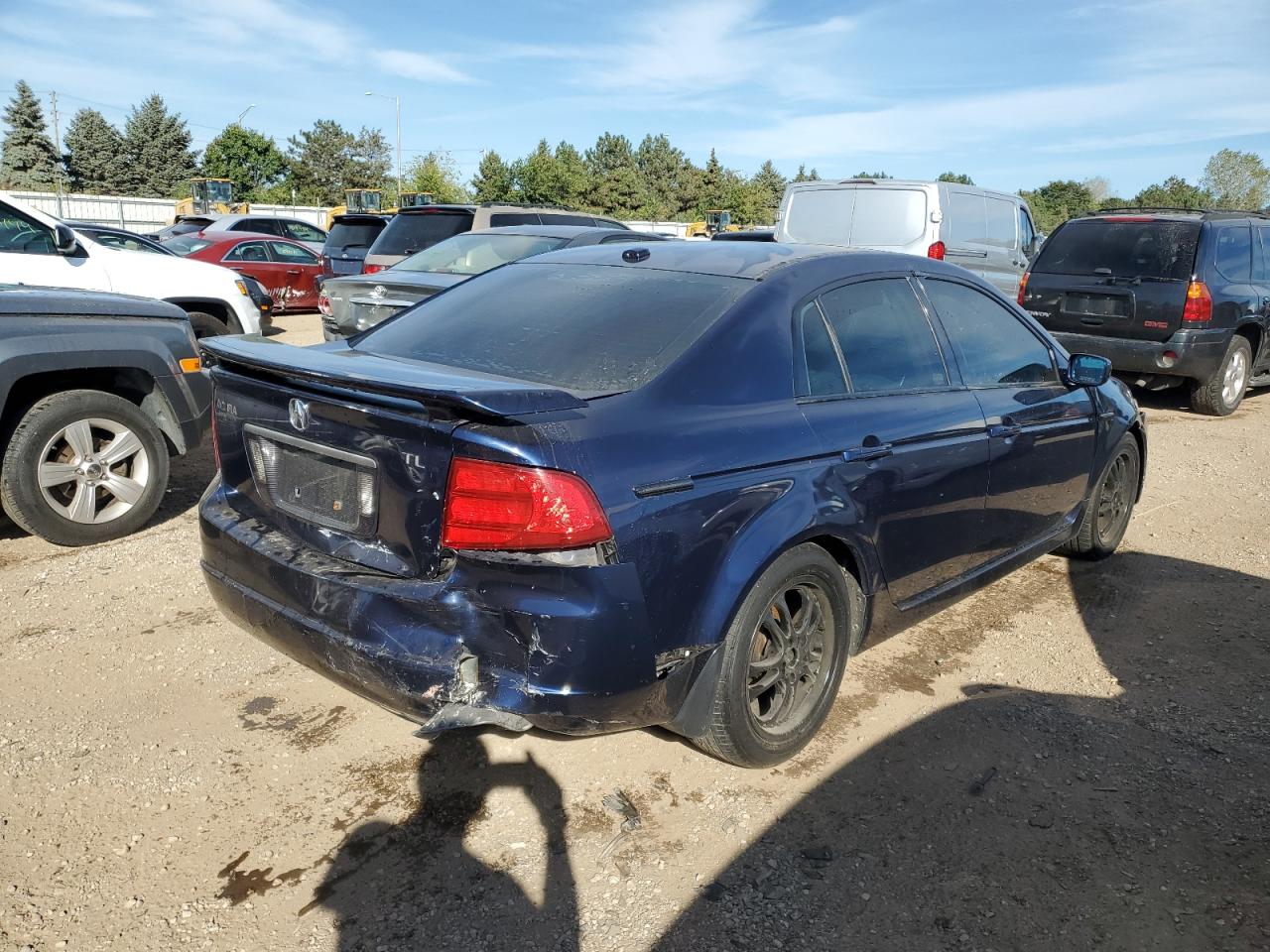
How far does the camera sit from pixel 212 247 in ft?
50.1

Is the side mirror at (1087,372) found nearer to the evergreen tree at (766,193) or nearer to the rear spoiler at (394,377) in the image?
the rear spoiler at (394,377)

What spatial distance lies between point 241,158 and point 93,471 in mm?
79413

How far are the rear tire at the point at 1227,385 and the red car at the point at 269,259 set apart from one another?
13126 millimetres

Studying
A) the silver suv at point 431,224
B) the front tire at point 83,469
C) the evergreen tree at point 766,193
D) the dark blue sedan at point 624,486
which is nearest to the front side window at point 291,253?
the silver suv at point 431,224

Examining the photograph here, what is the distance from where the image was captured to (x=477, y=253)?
30.6ft

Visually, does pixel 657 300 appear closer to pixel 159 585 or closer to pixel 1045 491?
pixel 1045 491

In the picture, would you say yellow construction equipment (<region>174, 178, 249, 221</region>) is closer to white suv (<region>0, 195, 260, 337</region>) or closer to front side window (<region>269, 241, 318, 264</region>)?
front side window (<region>269, 241, 318, 264</region>)

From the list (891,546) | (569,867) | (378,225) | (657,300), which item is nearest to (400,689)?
(569,867)

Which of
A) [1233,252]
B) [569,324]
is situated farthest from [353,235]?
[569,324]

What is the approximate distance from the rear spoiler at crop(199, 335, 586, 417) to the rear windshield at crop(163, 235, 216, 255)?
1338cm

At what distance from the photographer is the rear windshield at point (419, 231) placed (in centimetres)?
1182

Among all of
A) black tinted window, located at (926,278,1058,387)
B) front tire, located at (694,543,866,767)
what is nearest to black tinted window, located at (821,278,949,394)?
black tinted window, located at (926,278,1058,387)

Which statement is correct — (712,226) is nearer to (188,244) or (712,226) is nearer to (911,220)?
(188,244)

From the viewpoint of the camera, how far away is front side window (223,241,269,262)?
1542 cm
